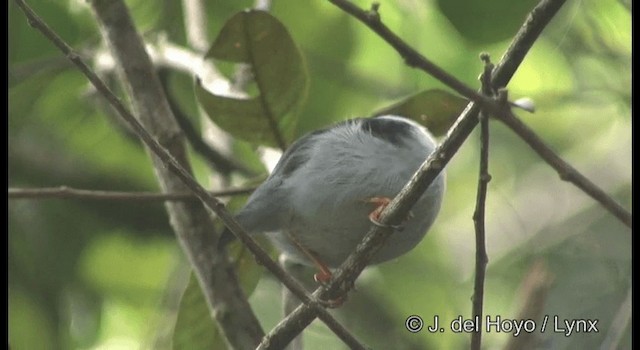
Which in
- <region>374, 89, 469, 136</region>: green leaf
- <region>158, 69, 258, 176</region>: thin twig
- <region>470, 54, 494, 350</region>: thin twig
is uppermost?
<region>158, 69, 258, 176</region>: thin twig

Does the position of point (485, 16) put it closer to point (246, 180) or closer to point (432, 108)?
point (432, 108)

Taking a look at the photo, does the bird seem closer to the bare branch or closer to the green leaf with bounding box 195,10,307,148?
the green leaf with bounding box 195,10,307,148

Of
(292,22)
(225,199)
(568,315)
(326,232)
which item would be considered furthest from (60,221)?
(568,315)

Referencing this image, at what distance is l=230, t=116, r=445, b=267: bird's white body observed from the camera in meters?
2.23

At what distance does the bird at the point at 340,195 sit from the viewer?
7.32 feet

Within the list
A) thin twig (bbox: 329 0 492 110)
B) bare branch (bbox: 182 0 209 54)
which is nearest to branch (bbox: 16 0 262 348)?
bare branch (bbox: 182 0 209 54)

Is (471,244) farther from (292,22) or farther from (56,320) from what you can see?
(56,320)

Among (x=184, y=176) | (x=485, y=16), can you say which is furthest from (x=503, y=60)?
(x=485, y=16)

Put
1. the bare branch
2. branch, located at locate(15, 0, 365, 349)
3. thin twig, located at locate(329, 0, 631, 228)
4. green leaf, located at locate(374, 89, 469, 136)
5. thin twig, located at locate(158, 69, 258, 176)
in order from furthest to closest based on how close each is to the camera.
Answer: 1. the bare branch
2. thin twig, located at locate(158, 69, 258, 176)
3. green leaf, located at locate(374, 89, 469, 136)
4. branch, located at locate(15, 0, 365, 349)
5. thin twig, located at locate(329, 0, 631, 228)

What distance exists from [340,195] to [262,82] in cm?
47

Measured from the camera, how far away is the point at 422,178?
1.64 m

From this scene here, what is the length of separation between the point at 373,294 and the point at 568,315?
826 mm

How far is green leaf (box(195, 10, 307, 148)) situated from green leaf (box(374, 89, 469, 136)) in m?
0.24

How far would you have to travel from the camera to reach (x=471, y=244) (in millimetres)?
4062
